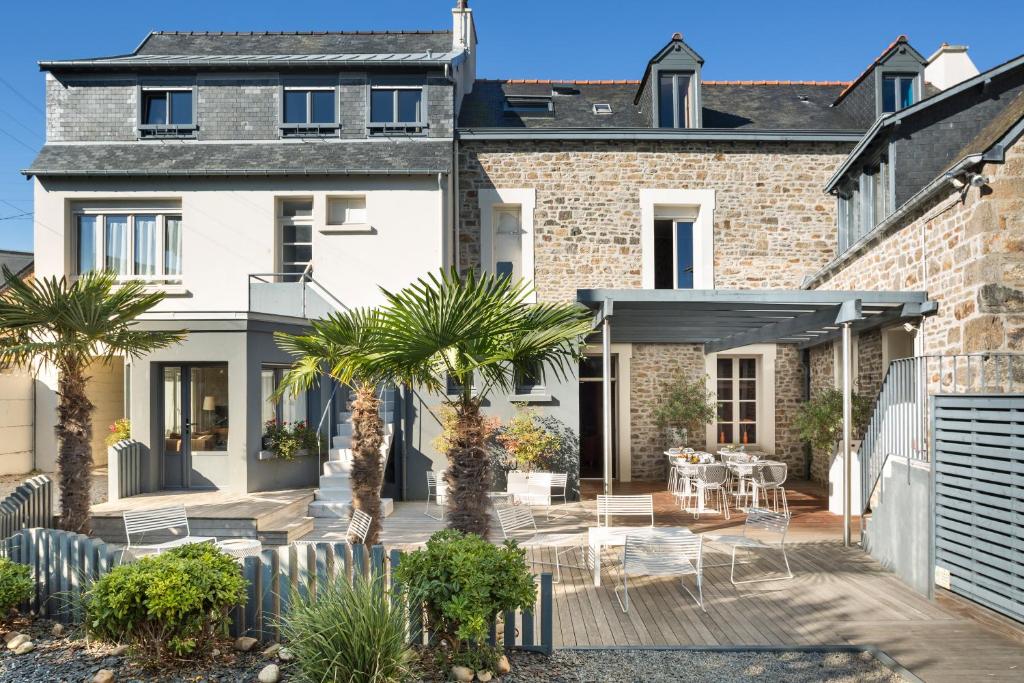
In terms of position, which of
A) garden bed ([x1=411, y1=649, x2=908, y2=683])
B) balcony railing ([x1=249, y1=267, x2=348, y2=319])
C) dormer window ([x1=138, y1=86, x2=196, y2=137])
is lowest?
garden bed ([x1=411, y1=649, x2=908, y2=683])

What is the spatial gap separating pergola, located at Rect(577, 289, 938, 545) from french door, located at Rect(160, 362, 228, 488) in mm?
5872

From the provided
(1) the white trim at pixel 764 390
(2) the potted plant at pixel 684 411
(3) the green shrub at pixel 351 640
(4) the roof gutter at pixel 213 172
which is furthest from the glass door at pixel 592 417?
(3) the green shrub at pixel 351 640

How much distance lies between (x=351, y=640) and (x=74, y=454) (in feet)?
18.0

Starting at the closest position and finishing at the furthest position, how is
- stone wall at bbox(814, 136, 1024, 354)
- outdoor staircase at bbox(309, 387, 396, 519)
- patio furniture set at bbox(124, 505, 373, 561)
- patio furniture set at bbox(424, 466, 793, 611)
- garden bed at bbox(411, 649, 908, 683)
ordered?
1. garden bed at bbox(411, 649, 908, 683)
2. patio furniture set at bbox(424, 466, 793, 611)
3. patio furniture set at bbox(124, 505, 373, 561)
4. stone wall at bbox(814, 136, 1024, 354)
5. outdoor staircase at bbox(309, 387, 396, 519)

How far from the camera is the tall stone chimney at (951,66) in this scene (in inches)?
534

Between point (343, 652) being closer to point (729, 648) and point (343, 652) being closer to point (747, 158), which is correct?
point (729, 648)

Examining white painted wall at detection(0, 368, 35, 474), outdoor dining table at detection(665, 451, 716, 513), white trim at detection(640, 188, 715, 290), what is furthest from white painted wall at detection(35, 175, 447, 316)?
outdoor dining table at detection(665, 451, 716, 513)

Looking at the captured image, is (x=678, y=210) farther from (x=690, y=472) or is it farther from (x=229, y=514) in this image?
(x=229, y=514)

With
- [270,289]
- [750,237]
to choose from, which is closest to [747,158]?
[750,237]

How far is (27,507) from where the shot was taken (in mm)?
7691

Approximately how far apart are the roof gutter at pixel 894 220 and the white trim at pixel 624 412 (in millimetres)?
3510

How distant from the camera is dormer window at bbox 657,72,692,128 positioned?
13.8 metres

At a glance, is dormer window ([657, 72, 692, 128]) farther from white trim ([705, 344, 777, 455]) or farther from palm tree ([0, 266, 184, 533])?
palm tree ([0, 266, 184, 533])

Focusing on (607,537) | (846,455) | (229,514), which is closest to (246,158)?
(229,514)
